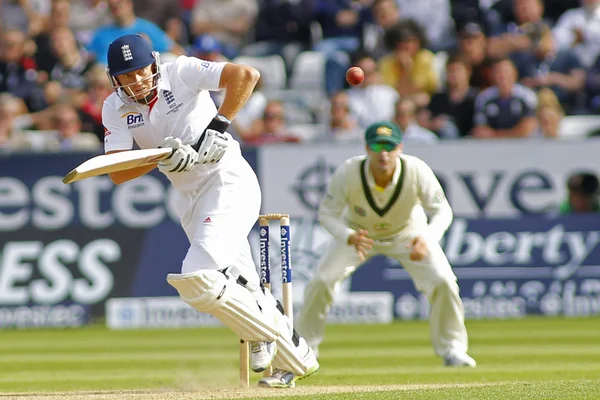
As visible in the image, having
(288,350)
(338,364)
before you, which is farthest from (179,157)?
(338,364)

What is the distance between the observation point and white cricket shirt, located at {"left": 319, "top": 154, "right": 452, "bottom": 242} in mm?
8414

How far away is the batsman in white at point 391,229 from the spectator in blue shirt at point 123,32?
19.2 feet

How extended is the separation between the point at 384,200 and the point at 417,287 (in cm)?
71

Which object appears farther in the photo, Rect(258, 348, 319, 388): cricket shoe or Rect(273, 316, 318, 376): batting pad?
Rect(258, 348, 319, 388): cricket shoe

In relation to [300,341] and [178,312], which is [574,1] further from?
[300,341]

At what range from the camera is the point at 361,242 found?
8.02 m

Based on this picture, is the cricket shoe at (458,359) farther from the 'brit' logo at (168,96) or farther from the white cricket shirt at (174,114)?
the 'brit' logo at (168,96)

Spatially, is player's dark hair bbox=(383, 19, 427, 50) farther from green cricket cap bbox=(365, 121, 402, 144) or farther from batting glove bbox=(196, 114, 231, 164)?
batting glove bbox=(196, 114, 231, 164)

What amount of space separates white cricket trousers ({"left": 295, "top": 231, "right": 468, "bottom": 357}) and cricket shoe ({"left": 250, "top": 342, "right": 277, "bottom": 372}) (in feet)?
6.81

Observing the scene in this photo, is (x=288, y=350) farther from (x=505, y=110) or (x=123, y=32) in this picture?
(x=123, y=32)

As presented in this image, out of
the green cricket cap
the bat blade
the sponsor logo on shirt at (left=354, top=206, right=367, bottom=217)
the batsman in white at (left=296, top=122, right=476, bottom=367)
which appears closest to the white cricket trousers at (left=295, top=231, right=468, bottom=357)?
the batsman in white at (left=296, top=122, right=476, bottom=367)

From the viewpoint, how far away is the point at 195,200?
6539mm

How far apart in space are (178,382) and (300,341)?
3.58 ft

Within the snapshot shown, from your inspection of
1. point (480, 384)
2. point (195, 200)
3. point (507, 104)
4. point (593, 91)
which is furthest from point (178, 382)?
point (593, 91)
